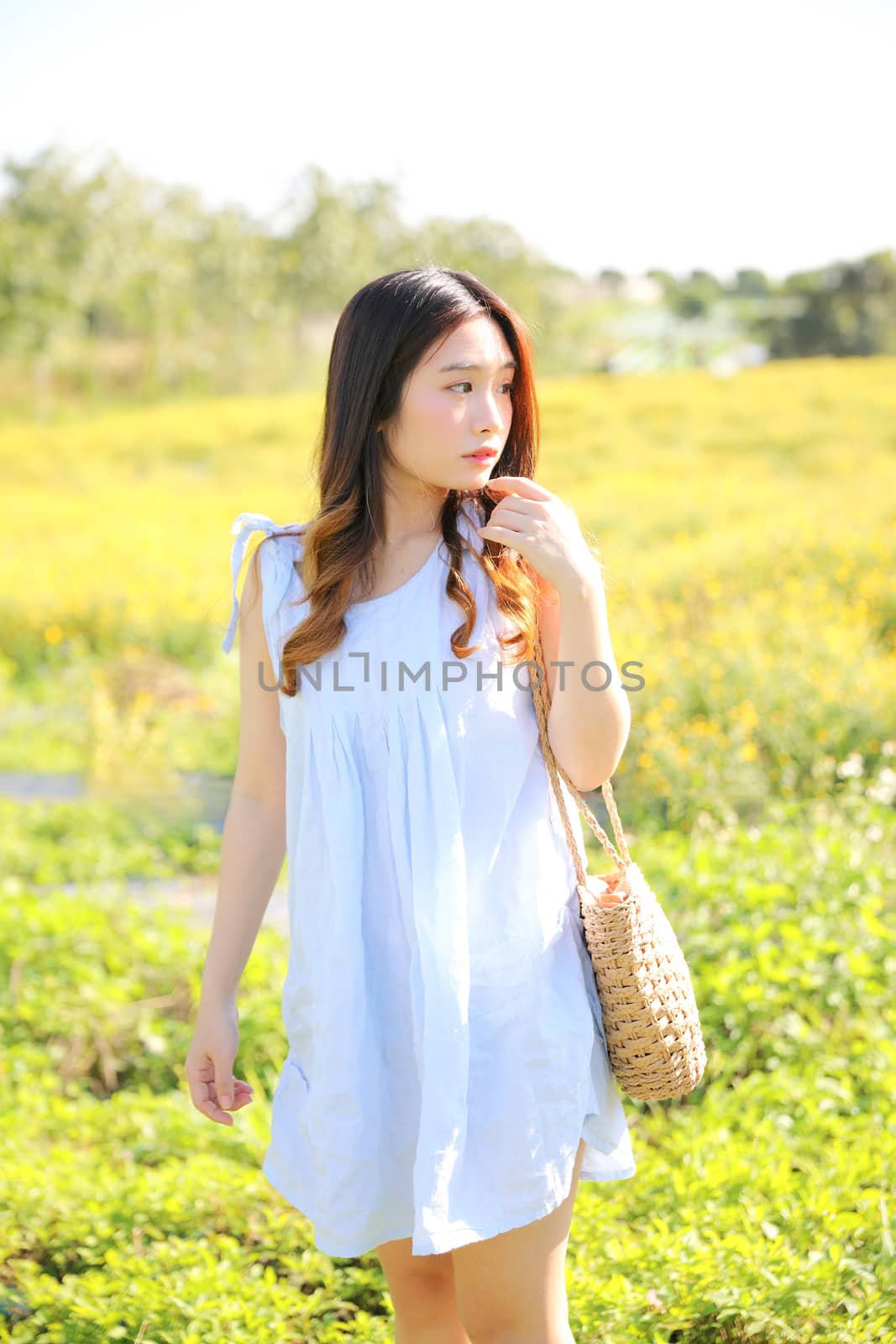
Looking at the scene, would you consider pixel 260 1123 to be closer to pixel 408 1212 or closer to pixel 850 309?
pixel 408 1212

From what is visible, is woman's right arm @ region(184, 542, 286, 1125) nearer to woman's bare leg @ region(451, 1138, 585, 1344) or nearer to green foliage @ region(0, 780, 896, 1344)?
woman's bare leg @ region(451, 1138, 585, 1344)

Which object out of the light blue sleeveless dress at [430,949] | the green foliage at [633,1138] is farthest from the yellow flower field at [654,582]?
the green foliage at [633,1138]

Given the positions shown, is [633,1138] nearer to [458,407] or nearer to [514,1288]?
[514,1288]

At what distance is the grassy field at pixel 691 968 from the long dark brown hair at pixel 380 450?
0.24 m

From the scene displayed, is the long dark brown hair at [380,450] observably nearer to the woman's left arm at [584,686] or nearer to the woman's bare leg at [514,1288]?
the woman's left arm at [584,686]

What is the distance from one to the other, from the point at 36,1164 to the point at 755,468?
9.75 metres

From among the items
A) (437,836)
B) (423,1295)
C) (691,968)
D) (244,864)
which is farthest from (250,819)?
(691,968)

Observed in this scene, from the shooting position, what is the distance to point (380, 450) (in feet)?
4.42

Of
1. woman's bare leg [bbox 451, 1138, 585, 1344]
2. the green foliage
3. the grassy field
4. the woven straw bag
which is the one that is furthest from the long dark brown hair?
the green foliage

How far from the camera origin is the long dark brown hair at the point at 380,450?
1.26m

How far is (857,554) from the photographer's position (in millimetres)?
6441

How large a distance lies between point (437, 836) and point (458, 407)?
18.2 inches

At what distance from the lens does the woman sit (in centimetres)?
119

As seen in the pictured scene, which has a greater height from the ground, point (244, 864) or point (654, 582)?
point (654, 582)
